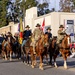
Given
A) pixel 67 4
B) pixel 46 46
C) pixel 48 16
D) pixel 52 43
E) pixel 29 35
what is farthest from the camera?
pixel 67 4

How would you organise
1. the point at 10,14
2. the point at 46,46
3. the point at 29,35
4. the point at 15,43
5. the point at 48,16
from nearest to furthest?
the point at 46,46, the point at 29,35, the point at 15,43, the point at 48,16, the point at 10,14

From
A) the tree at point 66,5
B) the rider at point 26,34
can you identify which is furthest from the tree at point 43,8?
the rider at point 26,34

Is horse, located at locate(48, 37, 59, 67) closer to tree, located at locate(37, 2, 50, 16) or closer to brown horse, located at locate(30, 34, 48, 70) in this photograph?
brown horse, located at locate(30, 34, 48, 70)

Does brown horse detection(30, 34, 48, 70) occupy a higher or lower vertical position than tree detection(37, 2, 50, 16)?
lower

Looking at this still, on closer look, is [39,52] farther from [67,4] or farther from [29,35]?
[67,4]

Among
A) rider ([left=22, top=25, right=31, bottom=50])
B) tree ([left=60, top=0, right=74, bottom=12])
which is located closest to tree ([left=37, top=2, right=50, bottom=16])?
tree ([left=60, top=0, right=74, bottom=12])

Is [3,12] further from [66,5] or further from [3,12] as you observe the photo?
[66,5]

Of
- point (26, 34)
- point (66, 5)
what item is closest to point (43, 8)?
point (66, 5)

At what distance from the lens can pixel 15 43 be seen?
25766 mm

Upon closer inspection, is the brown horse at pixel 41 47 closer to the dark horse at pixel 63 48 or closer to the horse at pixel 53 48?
the dark horse at pixel 63 48

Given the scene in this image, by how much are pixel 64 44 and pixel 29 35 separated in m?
3.26

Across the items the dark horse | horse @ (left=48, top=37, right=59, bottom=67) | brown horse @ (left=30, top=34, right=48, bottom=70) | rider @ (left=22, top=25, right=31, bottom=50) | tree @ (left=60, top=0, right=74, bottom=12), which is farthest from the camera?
tree @ (left=60, top=0, right=74, bottom=12)

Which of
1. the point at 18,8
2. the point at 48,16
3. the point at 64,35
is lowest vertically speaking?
the point at 64,35

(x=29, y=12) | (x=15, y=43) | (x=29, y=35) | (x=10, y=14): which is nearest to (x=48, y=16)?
(x=29, y=12)
